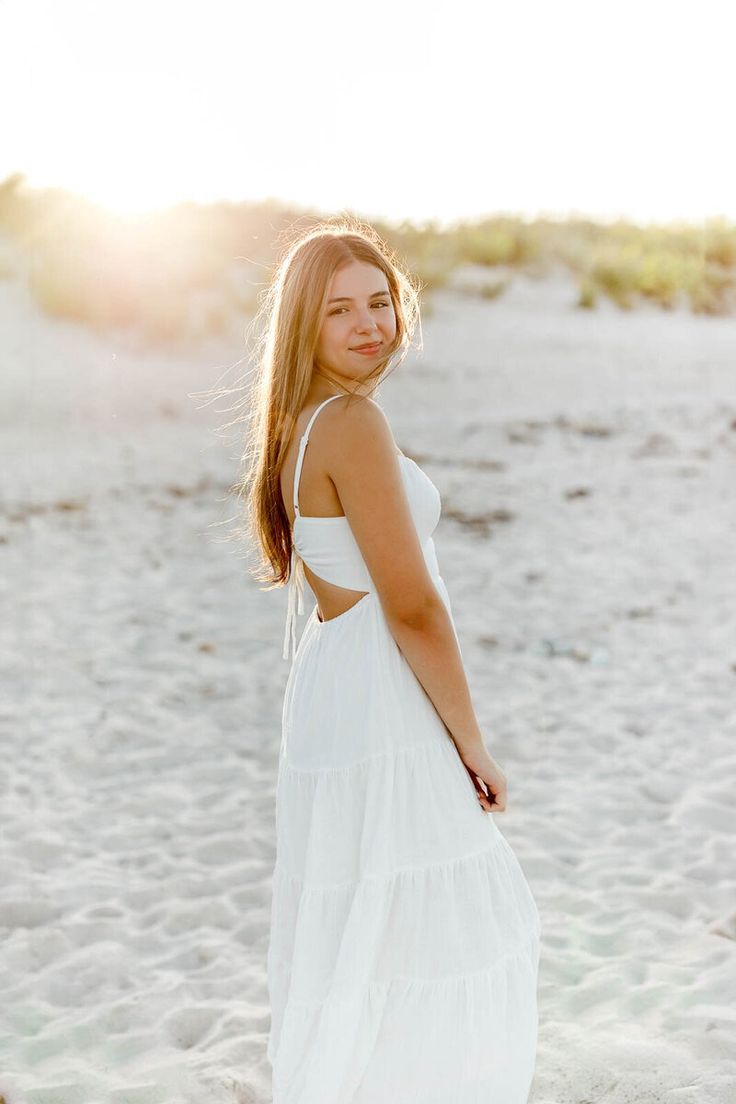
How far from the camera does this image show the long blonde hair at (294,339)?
2.15 m

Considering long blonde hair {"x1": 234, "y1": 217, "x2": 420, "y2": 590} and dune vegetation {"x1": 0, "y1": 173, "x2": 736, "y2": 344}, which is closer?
long blonde hair {"x1": 234, "y1": 217, "x2": 420, "y2": 590}

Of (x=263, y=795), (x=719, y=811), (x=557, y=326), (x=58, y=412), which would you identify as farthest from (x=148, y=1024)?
(x=557, y=326)

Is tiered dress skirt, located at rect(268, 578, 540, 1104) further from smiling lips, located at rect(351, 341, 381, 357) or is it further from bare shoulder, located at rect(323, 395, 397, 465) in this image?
smiling lips, located at rect(351, 341, 381, 357)

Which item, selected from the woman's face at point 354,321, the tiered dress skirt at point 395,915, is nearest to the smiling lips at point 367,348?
the woman's face at point 354,321

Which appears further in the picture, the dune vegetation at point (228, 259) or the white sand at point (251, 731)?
the dune vegetation at point (228, 259)

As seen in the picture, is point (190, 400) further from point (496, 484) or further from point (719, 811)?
point (719, 811)

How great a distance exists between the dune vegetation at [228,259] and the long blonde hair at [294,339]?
9.01 meters

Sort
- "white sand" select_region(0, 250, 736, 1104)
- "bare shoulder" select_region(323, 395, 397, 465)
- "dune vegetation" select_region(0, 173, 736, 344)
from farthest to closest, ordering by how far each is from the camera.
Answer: "dune vegetation" select_region(0, 173, 736, 344) → "white sand" select_region(0, 250, 736, 1104) → "bare shoulder" select_region(323, 395, 397, 465)

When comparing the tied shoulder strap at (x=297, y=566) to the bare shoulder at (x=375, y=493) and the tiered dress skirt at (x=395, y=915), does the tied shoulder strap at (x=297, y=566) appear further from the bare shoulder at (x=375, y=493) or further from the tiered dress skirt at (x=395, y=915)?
the tiered dress skirt at (x=395, y=915)

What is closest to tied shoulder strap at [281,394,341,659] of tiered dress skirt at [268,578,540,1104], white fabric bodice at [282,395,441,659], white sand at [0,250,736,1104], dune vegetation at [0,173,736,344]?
white fabric bodice at [282,395,441,659]

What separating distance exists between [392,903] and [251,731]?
3320 millimetres

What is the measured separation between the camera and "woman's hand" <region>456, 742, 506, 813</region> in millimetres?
2145

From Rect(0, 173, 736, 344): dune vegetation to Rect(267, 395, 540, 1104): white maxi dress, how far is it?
9.34 metres

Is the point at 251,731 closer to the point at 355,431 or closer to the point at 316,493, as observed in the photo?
the point at 316,493
